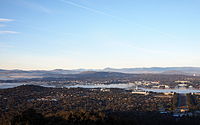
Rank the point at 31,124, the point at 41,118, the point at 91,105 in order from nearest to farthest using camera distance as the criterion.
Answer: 1. the point at 31,124
2. the point at 41,118
3. the point at 91,105

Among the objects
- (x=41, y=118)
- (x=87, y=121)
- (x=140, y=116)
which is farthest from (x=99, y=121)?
(x=140, y=116)

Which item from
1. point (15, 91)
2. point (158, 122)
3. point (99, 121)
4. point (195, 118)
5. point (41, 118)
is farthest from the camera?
point (15, 91)

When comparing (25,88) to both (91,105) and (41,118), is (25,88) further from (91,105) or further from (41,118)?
(41,118)

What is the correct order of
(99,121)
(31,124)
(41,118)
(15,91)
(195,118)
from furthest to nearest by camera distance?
(15,91) < (195,118) < (99,121) < (41,118) < (31,124)

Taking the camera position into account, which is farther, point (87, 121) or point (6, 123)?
point (87, 121)

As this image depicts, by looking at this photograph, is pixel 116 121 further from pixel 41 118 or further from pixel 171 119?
pixel 171 119

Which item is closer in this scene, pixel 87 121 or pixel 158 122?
pixel 87 121

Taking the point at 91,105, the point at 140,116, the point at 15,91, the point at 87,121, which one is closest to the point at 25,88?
the point at 15,91

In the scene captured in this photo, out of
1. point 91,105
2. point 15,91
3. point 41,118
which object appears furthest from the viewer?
point 15,91

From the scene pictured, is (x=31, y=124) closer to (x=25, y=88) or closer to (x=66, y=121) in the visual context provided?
(x=66, y=121)
